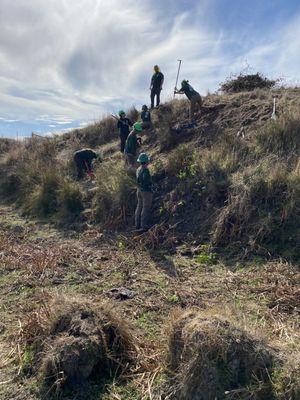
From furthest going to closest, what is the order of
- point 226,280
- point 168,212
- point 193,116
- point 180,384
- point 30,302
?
point 193,116, point 168,212, point 226,280, point 30,302, point 180,384

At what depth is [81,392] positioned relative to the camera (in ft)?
12.4

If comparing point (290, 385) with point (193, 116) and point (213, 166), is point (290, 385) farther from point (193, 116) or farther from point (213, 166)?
point (193, 116)

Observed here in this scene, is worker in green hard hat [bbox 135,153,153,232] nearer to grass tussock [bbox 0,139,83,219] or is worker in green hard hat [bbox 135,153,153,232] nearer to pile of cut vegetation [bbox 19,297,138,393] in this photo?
grass tussock [bbox 0,139,83,219]

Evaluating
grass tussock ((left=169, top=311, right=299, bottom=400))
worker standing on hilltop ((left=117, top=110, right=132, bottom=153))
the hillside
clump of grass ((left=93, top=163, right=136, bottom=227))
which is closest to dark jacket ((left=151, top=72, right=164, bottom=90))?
the hillside

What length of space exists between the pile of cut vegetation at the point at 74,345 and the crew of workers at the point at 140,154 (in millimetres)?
4208

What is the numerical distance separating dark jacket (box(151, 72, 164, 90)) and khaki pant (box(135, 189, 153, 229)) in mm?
5982

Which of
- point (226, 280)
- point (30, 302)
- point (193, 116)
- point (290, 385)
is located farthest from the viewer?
point (193, 116)

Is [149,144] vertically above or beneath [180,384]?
above

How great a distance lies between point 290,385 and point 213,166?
19.2 feet

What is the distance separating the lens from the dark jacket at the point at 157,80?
1369 centimetres

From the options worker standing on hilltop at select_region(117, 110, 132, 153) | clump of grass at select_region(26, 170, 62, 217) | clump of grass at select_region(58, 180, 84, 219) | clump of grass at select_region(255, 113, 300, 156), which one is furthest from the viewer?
worker standing on hilltop at select_region(117, 110, 132, 153)

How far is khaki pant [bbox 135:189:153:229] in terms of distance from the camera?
860 cm

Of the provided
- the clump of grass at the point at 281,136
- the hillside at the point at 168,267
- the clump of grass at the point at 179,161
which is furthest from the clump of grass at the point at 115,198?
the clump of grass at the point at 281,136

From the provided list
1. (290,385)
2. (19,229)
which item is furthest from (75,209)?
(290,385)
